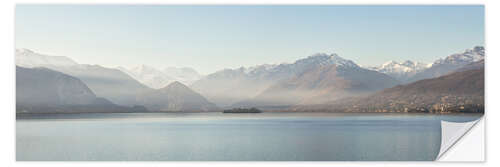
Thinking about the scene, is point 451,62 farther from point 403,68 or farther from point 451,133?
point 451,133

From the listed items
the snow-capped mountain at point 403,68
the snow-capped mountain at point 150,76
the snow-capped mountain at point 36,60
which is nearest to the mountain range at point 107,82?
the snow-capped mountain at point 36,60

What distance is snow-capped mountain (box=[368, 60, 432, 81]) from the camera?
998 centimetres

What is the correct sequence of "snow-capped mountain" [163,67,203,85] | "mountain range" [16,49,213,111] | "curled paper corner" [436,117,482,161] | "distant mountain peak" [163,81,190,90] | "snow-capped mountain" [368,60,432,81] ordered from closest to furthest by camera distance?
1. "curled paper corner" [436,117,482,161]
2. "mountain range" [16,49,213,111]
3. "snow-capped mountain" [368,60,432,81]
4. "distant mountain peak" [163,81,190,90]
5. "snow-capped mountain" [163,67,203,85]

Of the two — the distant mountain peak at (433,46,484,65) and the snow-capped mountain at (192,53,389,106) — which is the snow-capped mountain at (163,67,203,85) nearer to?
the snow-capped mountain at (192,53,389,106)

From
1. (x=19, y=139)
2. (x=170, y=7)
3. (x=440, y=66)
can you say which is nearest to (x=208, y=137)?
(x=170, y=7)

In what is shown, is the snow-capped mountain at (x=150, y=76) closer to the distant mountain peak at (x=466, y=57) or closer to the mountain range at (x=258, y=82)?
the mountain range at (x=258, y=82)

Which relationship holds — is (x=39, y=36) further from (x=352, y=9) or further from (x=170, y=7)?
(x=352, y=9)

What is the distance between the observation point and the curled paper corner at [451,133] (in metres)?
8.88

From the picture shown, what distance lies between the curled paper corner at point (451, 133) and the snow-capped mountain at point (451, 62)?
1290 millimetres

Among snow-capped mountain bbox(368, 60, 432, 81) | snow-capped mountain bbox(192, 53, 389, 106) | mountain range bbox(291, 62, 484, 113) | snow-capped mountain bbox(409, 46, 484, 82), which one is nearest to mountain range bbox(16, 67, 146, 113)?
snow-capped mountain bbox(192, 53, 389, 106)

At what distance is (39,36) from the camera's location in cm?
964

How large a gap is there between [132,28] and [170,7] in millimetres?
1038

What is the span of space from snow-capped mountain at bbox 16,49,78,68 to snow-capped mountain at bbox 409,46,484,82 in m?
7.52

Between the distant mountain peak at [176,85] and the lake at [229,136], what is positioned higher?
the distant mountain peak at [176,85]
